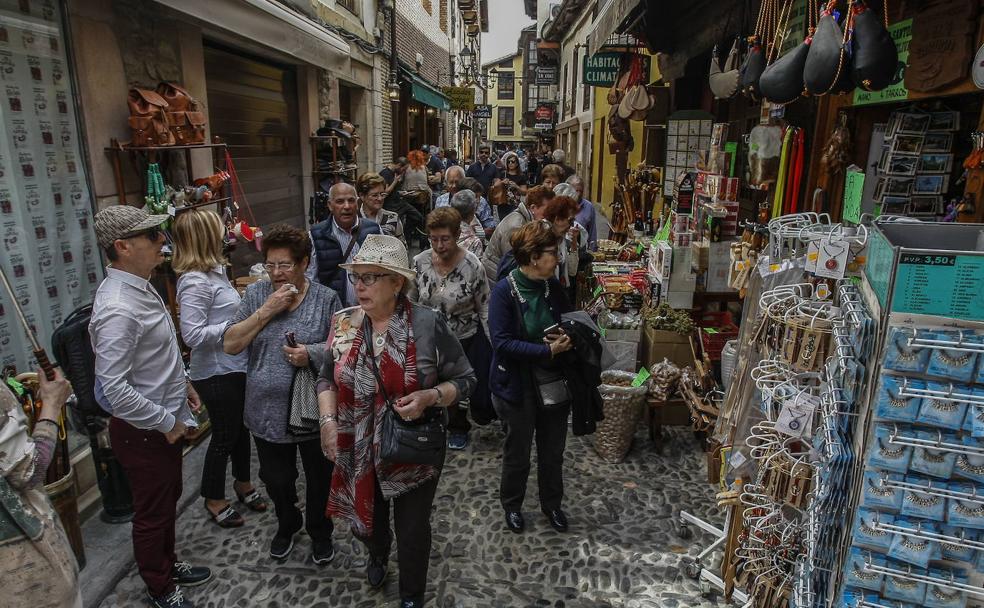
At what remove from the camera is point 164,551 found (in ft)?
9.84

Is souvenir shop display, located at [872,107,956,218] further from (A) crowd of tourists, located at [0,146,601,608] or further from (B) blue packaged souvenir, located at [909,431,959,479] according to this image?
(B) blue packaged souvenir, located at [909,431,959,479]

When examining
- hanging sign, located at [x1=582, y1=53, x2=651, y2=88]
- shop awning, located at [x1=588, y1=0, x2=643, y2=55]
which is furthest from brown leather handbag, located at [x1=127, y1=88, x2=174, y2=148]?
hanging sign, located at [x1=582, y1=53, x2=651, y2=88]

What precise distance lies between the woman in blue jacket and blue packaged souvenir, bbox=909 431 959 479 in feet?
5.96

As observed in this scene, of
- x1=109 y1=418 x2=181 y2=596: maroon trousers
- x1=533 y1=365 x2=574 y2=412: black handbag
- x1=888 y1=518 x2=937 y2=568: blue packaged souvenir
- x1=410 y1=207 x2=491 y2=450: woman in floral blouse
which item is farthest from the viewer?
x1=410 y1=207 x2=491 y2=450: woman in floral blouse

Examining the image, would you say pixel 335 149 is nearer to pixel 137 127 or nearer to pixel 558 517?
pixel 137 127

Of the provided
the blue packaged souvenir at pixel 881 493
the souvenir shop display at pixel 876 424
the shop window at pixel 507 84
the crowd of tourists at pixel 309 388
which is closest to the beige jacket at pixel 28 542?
the crowd of tourists at pixel 309 388

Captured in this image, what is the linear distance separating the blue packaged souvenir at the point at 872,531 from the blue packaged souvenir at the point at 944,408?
311mm

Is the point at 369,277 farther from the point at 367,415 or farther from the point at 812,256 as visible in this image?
the point at 812,256

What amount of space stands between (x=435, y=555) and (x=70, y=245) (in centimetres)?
324

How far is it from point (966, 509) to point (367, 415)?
2.13 meters

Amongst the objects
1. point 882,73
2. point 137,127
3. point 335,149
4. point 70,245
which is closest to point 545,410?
point 882,73

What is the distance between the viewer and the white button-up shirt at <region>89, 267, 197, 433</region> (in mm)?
2570

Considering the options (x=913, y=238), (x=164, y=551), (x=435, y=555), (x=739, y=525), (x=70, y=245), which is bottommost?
(x=435, y=555)

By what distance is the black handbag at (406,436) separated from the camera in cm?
260
